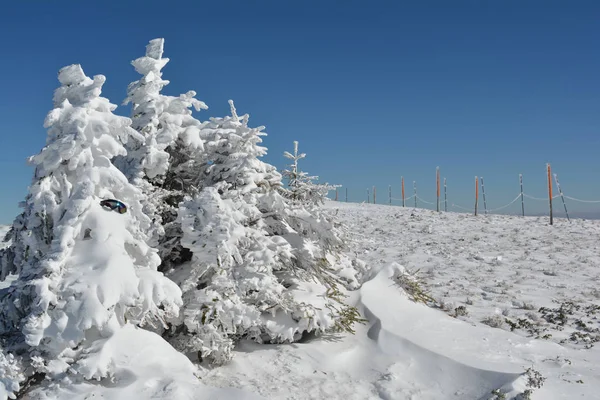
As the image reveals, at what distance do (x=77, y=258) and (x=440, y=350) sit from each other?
4.52m

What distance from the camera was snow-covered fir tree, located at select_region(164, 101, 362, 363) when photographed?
5.73 m

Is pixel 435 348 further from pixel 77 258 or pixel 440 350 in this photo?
pixel 77 258

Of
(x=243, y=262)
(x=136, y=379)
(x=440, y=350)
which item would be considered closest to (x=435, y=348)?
(x=440, y=350)

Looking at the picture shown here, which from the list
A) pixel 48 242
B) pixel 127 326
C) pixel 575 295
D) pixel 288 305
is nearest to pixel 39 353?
pixel 127 326

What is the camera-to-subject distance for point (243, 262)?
6.10 metres

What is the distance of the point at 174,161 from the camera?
7379 mm

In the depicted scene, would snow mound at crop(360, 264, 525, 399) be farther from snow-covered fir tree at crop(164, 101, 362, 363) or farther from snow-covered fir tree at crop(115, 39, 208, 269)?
snow-covered fir tree at crop(115, 39, 208, 269)

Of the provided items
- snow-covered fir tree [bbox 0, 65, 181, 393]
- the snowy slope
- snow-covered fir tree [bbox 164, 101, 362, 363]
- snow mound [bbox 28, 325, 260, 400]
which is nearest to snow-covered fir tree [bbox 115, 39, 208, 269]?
snow-covered fir tree [bbox 164, 101, 362, 363]

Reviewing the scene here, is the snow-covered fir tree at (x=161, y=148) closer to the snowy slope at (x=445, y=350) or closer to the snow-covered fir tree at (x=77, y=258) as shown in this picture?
the snow-covered fir tree at (x=77, y=258)

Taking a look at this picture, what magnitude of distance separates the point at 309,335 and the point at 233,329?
133cm

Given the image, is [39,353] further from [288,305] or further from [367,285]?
[367,285]

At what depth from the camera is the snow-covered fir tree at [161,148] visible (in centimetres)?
638

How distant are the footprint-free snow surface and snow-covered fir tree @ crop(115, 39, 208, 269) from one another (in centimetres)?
178

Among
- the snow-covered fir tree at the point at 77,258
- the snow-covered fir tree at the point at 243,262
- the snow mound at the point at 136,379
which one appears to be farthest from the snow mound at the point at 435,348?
the snow-covered fir tree at the point at 77,258
